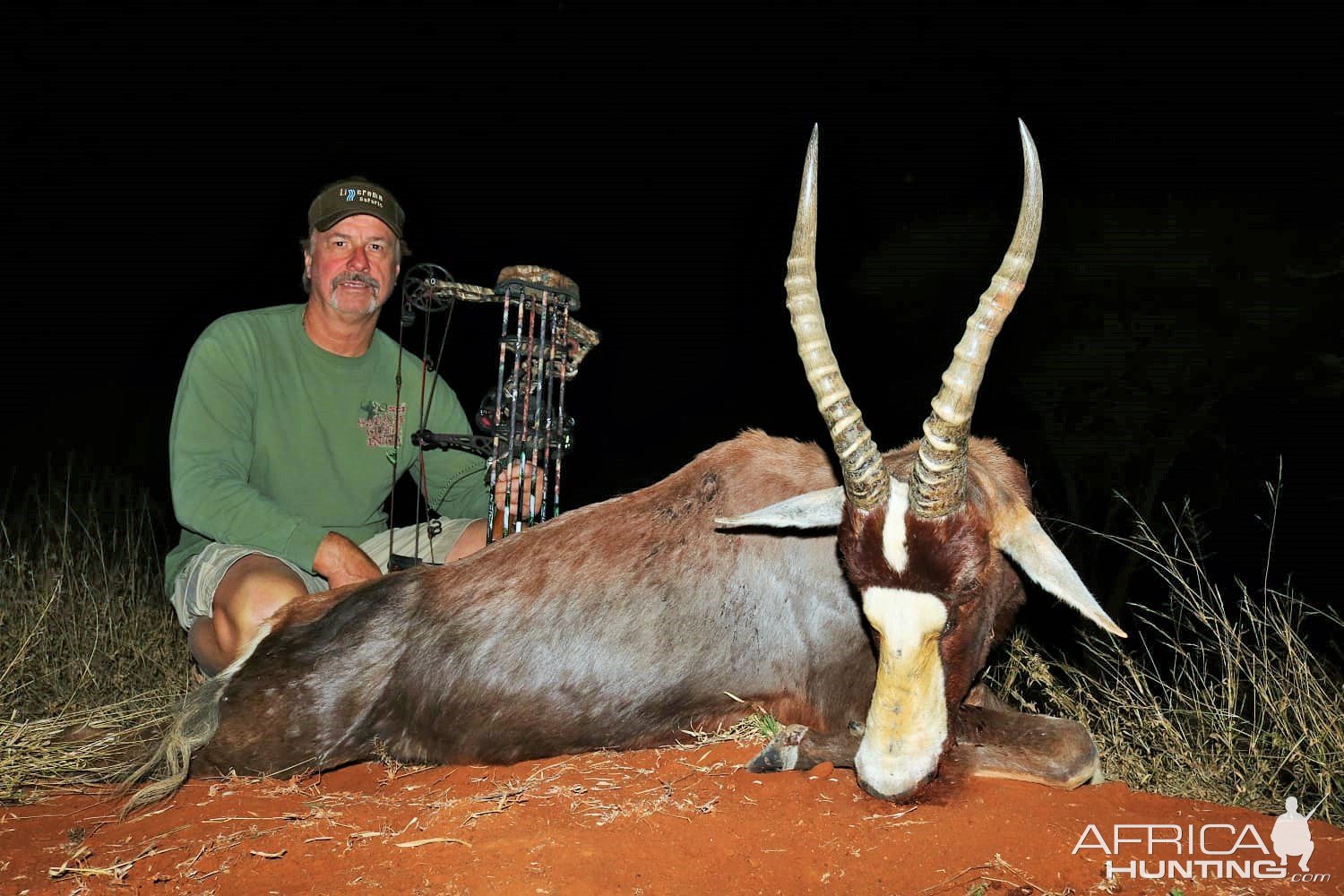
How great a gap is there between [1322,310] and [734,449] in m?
6.17

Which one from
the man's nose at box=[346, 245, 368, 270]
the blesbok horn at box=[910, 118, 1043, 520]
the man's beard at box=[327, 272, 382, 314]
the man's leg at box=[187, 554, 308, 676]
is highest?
the man's nose at box=[346, 245, 368, 270]

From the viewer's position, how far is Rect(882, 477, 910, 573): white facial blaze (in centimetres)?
269

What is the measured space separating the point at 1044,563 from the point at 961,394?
0.67 metres

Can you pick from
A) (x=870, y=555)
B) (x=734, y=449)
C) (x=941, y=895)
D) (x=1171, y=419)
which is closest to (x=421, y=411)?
(x=734, y=449)

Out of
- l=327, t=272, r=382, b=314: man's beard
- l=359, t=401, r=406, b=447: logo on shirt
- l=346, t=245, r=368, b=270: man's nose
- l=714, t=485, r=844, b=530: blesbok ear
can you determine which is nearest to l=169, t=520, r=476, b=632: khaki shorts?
l=359, t=401, r=406, b=447: logo on shirt

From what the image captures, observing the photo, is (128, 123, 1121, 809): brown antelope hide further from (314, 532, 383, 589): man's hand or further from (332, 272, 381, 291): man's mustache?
(332, 272, 381, 291): man's mustache

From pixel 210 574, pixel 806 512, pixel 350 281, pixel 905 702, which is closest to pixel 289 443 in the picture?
pixel 210 574

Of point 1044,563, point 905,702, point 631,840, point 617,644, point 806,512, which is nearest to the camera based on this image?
point 631,840

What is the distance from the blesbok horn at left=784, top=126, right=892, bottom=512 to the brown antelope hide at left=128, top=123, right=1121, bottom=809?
0.89ft

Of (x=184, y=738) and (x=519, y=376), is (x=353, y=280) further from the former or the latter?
(x=184, y=738)

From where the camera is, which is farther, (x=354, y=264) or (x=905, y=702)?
(x=354, y=264)

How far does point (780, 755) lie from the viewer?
294cm

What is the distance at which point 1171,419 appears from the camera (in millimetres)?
8398

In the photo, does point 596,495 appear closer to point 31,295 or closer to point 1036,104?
point 1036,104
